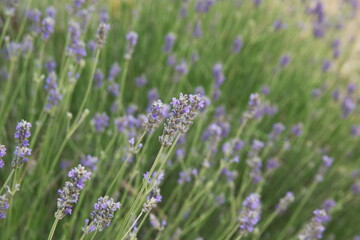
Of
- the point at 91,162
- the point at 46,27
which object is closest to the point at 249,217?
the point at 91,162

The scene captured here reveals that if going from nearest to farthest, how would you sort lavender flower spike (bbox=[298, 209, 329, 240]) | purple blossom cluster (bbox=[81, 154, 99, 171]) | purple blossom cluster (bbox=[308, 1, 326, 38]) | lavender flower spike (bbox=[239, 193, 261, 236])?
lavender flower spike (bbox=[239, 193, 261, 236])
lavender flower spike (bbox=[298, 209, 329, 240])
purple blossom cluster (bbox=[81, 154, 99, 171])
purple blossom cluster (bbox=[308, 1, 326, 38])

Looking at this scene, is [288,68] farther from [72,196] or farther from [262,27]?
[72,196]

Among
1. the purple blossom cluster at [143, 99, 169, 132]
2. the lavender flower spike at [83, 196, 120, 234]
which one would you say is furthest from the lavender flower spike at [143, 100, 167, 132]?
the lavender flower spike at [83, 196, 120, 234]

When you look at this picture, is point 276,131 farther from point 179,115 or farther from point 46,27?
point 179,115

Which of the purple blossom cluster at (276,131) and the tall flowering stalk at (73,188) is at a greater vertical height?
the purple blossom cluster at (276,131)

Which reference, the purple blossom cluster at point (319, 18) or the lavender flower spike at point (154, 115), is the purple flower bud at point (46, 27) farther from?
the purple blossom cluster at point (319, 18)

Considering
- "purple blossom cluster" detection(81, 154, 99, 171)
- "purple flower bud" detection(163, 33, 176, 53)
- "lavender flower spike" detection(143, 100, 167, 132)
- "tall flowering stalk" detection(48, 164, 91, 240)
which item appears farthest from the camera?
"purple flower bud" detection(163, 33, 176, 53)

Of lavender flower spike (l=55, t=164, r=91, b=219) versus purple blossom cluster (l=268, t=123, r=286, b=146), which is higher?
purple blossom cluster (l=268, t=123, r=286, b=146)

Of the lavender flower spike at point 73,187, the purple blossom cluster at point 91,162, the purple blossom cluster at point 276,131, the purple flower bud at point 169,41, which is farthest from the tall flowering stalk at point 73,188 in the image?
the purple flower bud at point 169,41

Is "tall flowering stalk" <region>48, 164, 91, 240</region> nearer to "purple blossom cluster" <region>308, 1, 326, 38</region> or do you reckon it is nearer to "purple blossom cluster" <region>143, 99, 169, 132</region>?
"purple blossom cluster" <region>143, 99, 169, 132</region>

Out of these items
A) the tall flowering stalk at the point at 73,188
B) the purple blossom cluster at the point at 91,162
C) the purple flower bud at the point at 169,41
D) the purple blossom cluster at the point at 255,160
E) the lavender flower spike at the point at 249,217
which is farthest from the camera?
the purple flower bud at the point at 169,41
